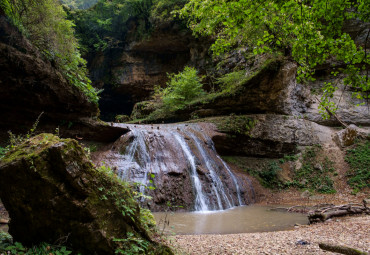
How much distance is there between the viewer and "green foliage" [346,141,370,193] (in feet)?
36.6

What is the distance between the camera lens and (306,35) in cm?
446

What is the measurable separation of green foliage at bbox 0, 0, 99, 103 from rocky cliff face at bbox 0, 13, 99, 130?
320 millimetres

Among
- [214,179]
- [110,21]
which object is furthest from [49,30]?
[110,21]

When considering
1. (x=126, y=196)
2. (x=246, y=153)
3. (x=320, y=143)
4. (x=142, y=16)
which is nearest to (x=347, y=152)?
(x=320, y=143)

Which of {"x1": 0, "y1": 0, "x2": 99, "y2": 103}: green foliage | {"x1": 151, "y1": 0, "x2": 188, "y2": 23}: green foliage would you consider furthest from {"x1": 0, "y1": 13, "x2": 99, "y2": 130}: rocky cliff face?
{"x1": 151, "y1": 0, "x2": 188, "y2": 23}: green foliage

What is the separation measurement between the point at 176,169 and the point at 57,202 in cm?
716

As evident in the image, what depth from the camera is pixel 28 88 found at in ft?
25.1

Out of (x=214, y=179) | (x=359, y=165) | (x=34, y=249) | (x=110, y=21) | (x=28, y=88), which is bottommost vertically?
(x=359, y=165)

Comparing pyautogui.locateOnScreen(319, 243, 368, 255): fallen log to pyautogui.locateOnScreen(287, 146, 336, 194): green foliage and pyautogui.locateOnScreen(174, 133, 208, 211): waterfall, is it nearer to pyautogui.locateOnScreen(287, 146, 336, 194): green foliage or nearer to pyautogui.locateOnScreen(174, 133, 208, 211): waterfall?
pyautogui.locateOnScreen(174, 133, 208, 211): waterfall

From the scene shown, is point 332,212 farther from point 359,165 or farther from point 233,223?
point 359,165

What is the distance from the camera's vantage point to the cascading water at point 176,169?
8.52m

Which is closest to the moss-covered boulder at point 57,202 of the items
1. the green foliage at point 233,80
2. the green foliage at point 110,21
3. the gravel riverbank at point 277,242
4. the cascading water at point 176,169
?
the gravel riverbank at point 277,242

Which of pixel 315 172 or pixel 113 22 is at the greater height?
pixel 113 22

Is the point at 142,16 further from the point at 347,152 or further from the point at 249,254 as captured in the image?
the point at 249,254
